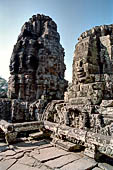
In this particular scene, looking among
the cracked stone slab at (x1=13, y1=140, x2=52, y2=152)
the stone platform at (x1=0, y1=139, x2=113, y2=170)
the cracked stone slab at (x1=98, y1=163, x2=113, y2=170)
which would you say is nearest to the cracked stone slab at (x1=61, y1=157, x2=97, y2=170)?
the stone platform at (x1=0, y1=139, x2=113, y2=170)

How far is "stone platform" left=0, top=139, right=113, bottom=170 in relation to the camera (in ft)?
9.43

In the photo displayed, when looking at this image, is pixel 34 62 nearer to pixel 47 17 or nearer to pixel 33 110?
pixel 47 17

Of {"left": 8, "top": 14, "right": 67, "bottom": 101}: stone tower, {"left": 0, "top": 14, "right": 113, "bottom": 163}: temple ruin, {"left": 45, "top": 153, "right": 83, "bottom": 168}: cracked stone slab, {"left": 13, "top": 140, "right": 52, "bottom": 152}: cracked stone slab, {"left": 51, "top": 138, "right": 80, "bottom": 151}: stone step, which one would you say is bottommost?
{"left": 13, "top": 140, "right": 52, "bottom": 152}: cracked stone slab

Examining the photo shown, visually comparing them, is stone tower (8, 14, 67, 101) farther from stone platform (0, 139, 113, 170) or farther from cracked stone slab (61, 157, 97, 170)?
cracked stone slab (61, 157, 97, 170)

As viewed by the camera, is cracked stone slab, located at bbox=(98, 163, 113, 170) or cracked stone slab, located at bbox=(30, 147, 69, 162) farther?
cracked stone slab, located at bbox=(30, 147, 69, 162)

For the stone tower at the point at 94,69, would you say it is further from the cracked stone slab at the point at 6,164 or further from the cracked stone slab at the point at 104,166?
the cracked stone slab at the point at 6,164

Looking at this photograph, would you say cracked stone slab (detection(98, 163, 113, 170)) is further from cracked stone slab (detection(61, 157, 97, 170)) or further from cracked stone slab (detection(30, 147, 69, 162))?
cracked stone slab (detection(30, 147, 69, 162))

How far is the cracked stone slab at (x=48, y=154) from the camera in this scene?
11.0ft

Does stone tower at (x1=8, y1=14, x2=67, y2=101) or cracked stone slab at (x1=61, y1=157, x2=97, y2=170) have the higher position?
stone tower at (x1=8, y1=14, x2=67, y2=101)

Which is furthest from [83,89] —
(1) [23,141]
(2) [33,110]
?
(2) [33,110]

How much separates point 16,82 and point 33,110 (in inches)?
534

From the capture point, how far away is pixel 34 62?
894 inches

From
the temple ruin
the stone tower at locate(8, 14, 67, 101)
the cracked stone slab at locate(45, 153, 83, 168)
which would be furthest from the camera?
the stone tower at locate(8, 14, 67, 101)

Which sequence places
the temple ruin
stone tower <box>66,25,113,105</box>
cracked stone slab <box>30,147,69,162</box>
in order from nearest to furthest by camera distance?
cracked stone slab <box>30,147,69,162</box> → the temple ruin → stone tower <box>66,25,113,105</box>
